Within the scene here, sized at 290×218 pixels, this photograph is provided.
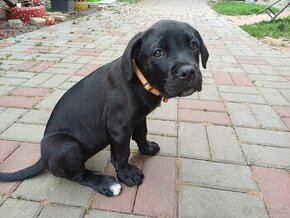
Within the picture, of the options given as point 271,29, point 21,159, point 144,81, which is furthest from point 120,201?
point 271,29

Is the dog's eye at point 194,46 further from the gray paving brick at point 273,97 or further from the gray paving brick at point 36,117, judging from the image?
the gray paving brick at point 273,97

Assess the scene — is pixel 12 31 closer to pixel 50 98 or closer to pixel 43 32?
pixel 43 32

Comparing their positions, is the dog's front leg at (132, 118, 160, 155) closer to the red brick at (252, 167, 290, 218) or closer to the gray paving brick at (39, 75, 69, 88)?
the red brick at (252, 167, 290, 218)

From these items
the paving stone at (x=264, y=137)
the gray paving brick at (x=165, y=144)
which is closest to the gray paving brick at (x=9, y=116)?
the gray paving brick at (x=165, y=144)

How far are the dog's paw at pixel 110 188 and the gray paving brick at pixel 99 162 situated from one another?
0.30 m

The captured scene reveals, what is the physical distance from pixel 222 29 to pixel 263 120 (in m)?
6.80

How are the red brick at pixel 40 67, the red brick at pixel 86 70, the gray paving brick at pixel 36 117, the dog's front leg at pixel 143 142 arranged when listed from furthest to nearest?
the red brick at pixel 40 67 → the red brick at pixel 86 70 → the gray paving brick at pixel 36 117 → the dog's front leg at pixel 143 142

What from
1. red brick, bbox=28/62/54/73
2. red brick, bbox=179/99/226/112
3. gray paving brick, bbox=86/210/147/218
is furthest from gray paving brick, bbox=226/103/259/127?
red brick, bbox=28/62/54/73

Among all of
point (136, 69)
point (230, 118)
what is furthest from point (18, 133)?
point (230, 118)

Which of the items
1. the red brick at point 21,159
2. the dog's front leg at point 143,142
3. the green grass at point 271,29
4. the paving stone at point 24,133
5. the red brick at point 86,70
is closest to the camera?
the red brick at point 21,159

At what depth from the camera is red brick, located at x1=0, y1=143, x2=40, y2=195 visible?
9.37 feet

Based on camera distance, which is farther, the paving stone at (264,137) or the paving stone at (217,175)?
the paving stone at (264,137)

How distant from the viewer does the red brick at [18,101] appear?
405 cm

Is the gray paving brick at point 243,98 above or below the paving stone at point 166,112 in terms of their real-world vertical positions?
above
